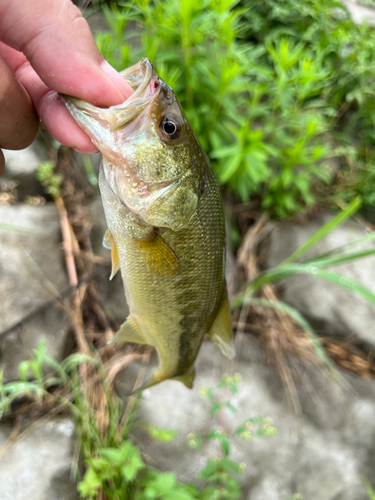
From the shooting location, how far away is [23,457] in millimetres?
1749

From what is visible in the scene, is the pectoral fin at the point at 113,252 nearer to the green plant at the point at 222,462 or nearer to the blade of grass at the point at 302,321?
the green plant at the point at 222,462

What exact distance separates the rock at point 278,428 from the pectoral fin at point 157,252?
4.43 feet

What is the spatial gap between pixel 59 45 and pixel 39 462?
1938 mm

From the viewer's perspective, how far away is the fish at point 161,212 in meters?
1.00

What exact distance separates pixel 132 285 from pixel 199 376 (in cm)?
131

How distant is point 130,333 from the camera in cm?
151

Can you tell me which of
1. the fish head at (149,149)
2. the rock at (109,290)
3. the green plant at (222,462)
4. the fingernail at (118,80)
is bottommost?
the green plant at (222,462)

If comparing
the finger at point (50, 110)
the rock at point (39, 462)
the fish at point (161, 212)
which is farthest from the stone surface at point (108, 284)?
the finger at point (50, 110)

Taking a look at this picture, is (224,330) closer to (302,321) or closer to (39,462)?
(302,321)

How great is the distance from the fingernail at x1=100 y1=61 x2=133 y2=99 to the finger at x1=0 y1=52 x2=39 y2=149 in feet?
1.05

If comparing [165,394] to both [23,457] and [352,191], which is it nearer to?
[23,457]

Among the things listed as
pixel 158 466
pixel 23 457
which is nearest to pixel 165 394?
pixel 158 466

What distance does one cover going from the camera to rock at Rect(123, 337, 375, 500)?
2.02 meters

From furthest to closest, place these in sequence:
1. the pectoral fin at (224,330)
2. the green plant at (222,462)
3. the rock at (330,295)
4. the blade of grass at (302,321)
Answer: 1. the rock at (330,295)
2. the blade of grass at (302,321)
3. the green plant at (222,462)
4. the pectoral fin at (224,330)
